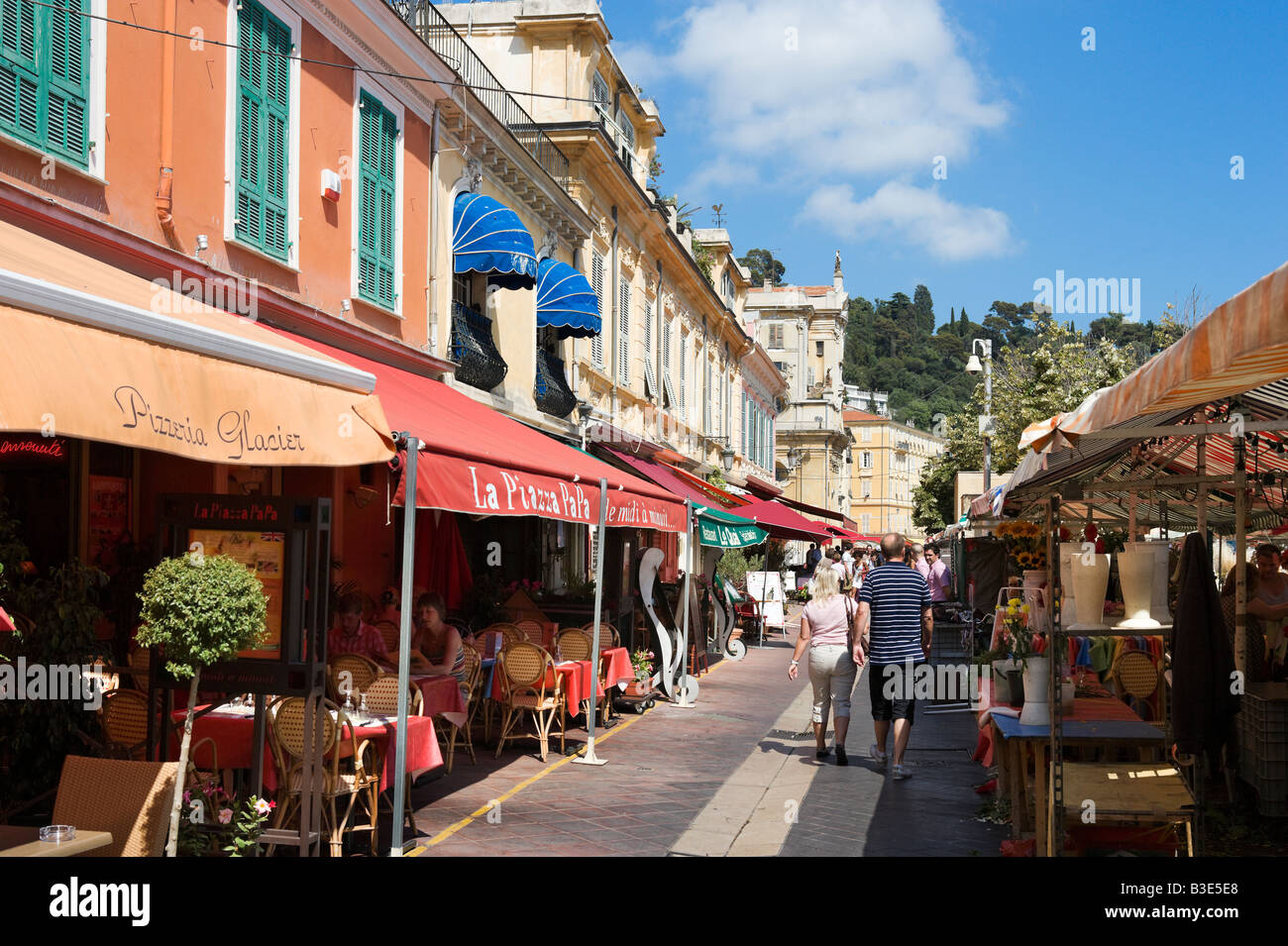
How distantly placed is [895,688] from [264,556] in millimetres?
5867

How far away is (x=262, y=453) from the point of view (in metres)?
5.03

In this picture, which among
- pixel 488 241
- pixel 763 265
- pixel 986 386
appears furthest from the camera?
pixel 763 265

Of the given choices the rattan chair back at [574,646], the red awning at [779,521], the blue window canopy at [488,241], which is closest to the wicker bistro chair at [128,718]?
the rattan chair back at [574,646]

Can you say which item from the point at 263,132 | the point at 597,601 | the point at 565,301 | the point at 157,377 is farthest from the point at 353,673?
the point at 565,301

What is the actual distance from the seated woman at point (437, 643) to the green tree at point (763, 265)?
275ft

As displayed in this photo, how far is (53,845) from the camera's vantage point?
407cm

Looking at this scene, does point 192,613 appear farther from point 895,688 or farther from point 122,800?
point 895,688

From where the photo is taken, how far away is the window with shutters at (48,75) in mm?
7184

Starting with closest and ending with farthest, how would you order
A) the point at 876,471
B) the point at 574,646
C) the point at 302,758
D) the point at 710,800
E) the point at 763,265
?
the point at 302,758, the point at 710,800, the point at 574,646, the point at 876,471, the point at 763,265

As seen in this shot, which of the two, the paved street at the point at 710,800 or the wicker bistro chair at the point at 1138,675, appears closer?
the paved street at the point at 710,800

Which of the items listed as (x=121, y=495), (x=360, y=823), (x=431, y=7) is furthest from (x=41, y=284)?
(x=431, y=7)

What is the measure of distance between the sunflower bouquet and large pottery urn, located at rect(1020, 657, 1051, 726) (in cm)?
180

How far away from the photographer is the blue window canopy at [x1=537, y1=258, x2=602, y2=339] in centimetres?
1738

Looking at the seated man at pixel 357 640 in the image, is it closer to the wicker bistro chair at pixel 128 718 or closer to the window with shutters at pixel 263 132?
the wicker bistro chair at pixel 128 718
